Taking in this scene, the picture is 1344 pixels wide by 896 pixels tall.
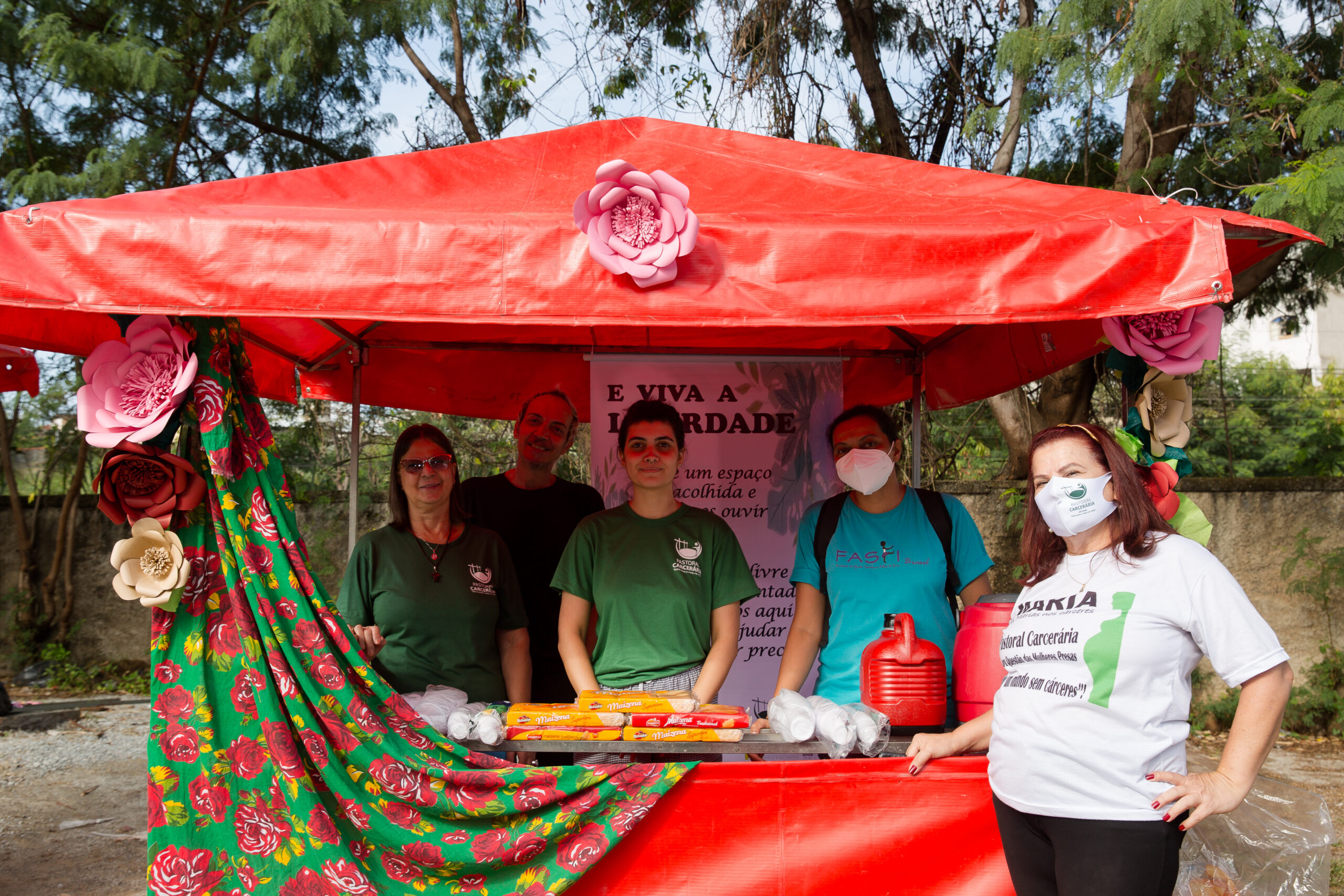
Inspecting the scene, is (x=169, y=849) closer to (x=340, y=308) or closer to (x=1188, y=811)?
(x=340, y=308)

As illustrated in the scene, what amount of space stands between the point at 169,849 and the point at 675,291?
5.79 ft

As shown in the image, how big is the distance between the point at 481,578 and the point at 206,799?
969 mm

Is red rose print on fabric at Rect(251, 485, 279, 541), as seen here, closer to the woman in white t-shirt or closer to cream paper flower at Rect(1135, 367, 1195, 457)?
the woman in white t-shirt

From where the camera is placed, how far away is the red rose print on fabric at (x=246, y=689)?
2.35 meters

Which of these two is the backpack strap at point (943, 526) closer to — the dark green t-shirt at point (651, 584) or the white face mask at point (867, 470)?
the white face mask at point (867, 470)

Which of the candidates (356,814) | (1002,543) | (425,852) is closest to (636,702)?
(425,852)

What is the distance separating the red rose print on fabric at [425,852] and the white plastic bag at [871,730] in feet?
3.53

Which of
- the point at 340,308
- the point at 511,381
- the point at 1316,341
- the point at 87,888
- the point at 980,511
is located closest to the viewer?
the point at 340,308

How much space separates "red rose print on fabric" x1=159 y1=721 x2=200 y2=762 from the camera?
2297 millimetres

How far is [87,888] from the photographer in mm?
3688

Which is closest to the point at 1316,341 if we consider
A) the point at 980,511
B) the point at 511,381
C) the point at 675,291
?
the point at 980,511

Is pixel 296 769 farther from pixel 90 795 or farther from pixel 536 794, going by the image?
pixel 90 795

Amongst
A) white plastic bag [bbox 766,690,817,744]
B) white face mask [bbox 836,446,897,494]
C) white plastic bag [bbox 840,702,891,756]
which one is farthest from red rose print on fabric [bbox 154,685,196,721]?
white face mask [bbox 836,446,897,494]

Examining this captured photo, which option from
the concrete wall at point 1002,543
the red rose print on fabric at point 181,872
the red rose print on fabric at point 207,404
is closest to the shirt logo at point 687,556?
the red rose print on fabric at point 207,404
